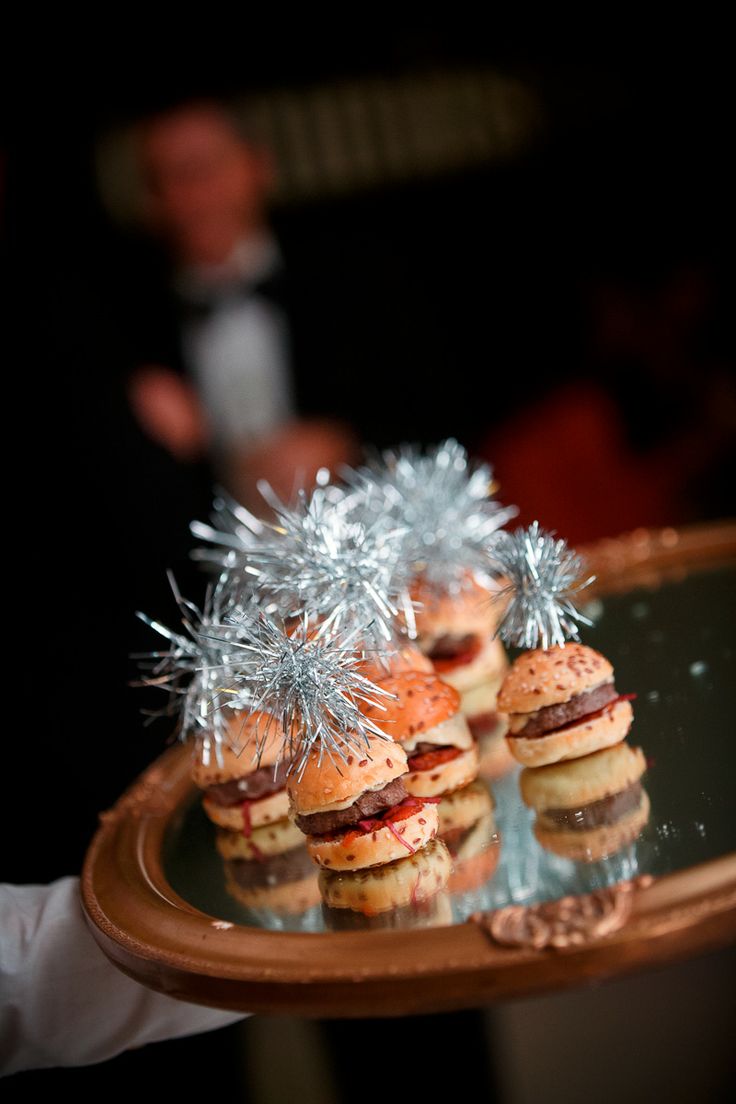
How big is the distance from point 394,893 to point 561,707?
0.27 m

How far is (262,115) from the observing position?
3963 mm

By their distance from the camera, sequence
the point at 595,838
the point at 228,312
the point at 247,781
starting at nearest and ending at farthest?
the point at 595,838, the point at 247,781, the point at 228,312

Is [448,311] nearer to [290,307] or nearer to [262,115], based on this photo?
[262,115]

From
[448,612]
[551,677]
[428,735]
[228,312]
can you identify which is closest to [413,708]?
[428,735]

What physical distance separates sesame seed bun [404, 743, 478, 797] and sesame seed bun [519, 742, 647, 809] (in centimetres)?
5

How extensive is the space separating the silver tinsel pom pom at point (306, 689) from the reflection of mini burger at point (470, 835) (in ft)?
0.37

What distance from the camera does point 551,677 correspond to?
1095 mm

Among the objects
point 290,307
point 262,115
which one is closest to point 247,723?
point 290,307

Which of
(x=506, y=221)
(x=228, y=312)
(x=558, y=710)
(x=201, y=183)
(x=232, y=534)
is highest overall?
(x=506, y=221)

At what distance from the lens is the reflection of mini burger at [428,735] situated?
107cm

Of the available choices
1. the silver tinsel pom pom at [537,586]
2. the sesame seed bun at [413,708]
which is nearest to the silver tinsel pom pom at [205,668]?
the sesame seed bun at [413,708]

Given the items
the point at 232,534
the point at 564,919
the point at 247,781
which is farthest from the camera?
the point at 232,534

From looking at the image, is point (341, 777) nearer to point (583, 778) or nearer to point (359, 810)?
point (359, 810)

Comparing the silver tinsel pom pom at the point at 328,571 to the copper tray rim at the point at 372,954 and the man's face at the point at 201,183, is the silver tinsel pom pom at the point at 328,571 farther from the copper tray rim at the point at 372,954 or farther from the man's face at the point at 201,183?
the man's face at the point at 201,183
